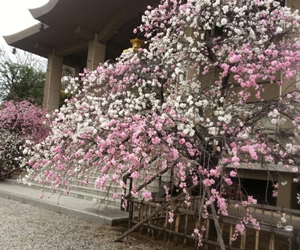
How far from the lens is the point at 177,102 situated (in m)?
4.30

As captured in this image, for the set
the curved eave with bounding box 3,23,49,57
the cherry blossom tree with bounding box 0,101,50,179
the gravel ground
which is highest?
the curved eave with bounding box 3,23,49,57

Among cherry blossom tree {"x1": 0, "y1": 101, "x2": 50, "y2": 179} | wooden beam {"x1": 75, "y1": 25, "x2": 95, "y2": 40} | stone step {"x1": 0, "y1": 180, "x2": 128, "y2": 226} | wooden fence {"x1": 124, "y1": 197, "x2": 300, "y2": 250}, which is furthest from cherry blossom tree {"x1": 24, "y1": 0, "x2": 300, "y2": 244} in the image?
wooden beam {"x1": 75, "y1": 25, "x2": 95, "y2": 40}

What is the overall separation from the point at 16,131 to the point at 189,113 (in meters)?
8.77

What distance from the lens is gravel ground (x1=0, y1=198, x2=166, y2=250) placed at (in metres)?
4.54

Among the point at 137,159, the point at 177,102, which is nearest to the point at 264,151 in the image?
the point at 177,102

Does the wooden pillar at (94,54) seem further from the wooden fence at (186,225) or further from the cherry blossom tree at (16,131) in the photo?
the wooden fence at (186,225)

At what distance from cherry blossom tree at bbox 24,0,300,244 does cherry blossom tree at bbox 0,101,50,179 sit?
19.6 ft

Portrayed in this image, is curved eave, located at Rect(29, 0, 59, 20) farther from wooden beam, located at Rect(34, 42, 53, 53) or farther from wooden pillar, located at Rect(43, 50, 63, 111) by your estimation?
wooden pillar, located at Rect(43, 50, 63, 111)

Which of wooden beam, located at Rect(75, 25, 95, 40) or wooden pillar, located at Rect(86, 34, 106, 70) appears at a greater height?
wooden beam, located at Rect(75, 25, 95, 40)

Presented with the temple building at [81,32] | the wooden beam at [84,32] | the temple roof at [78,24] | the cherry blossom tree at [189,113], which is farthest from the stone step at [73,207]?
the temple roof at [78,24]

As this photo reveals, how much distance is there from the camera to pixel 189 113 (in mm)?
4281

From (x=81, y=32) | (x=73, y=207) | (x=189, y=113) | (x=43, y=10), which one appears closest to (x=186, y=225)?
(x=189, y=113)

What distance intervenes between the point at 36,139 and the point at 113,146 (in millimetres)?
7988

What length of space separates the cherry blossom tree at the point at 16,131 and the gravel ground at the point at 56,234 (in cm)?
473
